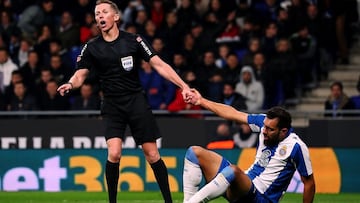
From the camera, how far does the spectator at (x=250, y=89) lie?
17.9 metres

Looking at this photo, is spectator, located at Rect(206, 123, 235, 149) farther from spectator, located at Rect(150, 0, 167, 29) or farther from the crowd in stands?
spectator, located at Rect(150, 0, 167, 29)

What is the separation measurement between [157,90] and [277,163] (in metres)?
8.59

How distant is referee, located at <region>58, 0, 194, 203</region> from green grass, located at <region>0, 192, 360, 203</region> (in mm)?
2504

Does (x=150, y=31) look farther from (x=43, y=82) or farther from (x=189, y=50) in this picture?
(x=43, y=82)

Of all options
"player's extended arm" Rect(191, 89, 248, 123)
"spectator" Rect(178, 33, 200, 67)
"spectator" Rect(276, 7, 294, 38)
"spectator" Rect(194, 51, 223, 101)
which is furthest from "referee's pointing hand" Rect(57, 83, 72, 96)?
"spectator" Rect(276, 7, 294, 38)

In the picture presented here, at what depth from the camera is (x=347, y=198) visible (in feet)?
48.8

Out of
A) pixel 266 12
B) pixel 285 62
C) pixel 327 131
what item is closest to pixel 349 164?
pixel 327 131

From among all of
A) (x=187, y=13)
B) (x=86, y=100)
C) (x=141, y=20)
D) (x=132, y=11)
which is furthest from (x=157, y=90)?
(x=132, y=11)

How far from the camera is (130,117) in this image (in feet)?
36.6

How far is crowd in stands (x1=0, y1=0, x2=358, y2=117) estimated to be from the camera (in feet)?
59.5

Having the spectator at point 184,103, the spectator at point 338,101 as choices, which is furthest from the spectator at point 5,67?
the spectator at point 338,101

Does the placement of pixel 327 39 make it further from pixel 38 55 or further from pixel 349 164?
pixel 38 55

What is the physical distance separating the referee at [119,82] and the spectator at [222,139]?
5521 mm

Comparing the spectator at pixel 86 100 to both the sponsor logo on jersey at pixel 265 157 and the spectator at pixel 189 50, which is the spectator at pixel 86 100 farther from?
the sponsor logo on jersey at pixel 265 157
